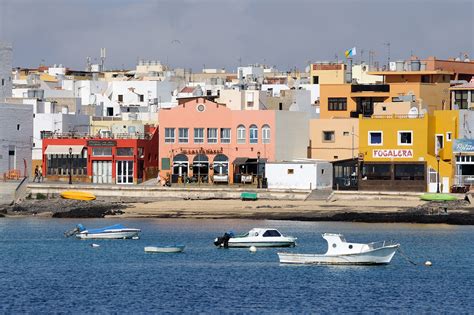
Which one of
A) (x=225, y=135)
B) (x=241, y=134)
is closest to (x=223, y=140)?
(x=225, y=135)

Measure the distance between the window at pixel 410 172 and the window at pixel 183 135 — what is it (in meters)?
18.7

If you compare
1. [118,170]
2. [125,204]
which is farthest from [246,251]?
[118,170]

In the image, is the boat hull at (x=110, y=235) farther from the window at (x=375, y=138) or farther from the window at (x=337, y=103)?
the window at (x=337, y=103)

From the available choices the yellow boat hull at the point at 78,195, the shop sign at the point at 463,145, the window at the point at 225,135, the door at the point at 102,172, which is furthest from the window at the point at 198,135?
the shop sign at the point at 463,145

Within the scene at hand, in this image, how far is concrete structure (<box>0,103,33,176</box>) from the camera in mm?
127012

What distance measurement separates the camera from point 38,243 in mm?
95000

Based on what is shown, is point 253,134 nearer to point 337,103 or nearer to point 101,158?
point 101,158

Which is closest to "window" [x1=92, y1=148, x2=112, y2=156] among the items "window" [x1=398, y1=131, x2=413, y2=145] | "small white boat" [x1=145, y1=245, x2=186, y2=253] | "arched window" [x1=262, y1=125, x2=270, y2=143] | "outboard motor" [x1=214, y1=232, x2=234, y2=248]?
"arched window" [x1=262, y1=125, x2=270, y2=143]

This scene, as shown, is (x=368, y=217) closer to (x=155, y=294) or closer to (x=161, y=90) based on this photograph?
(x=155, y=294)

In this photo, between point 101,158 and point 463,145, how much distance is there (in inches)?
1193

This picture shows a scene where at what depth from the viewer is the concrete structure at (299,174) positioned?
381 feet

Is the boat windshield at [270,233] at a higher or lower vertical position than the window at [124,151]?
lower

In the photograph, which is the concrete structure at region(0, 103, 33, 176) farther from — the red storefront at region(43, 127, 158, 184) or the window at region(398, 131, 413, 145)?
the window at region(398, 131, 413, 145)

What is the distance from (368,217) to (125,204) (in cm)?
2017
